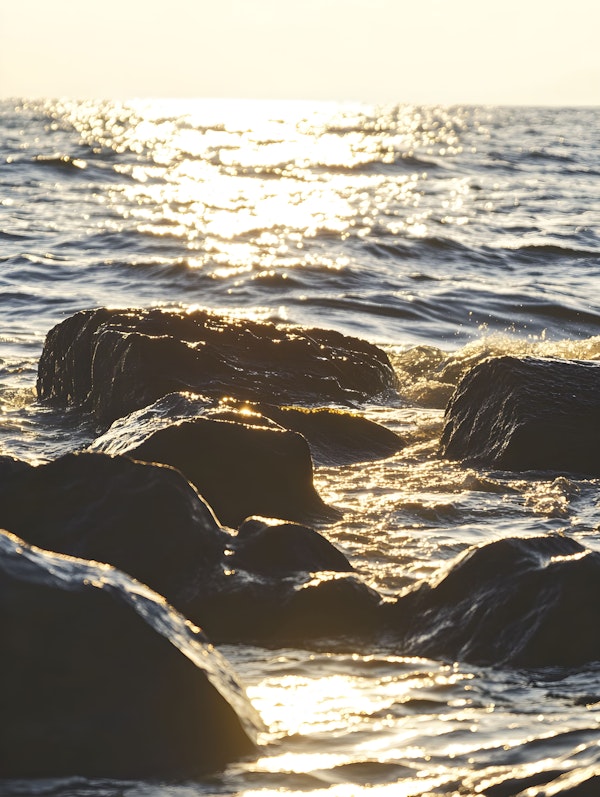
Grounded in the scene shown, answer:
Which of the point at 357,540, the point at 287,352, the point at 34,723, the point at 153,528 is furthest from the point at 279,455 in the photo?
the point at 287,352

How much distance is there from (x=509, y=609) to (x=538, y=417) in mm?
3016

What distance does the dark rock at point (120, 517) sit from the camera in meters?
4.22

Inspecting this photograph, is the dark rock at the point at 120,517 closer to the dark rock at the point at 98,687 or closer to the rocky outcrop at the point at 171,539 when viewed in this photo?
the rocky outcrop at the point at 171,539

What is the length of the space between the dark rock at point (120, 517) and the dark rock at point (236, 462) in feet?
2.92

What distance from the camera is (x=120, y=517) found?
430cm

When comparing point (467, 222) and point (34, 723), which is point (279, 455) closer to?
point (34, 723)

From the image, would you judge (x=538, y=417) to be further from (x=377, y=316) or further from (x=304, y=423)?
(x=377, y=316)

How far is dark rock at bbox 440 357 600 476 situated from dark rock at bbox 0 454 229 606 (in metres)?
2.77

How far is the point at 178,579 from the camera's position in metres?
4.19

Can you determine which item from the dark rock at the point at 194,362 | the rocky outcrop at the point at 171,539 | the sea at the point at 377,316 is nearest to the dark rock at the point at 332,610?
the rocky outcrop at the point at 171,539

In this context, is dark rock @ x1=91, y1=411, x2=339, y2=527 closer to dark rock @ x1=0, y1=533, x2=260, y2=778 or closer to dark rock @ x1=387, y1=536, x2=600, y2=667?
dark rock @ x1=387, y1=536, x2=600, y2=667

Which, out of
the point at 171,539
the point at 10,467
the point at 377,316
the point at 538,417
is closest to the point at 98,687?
the point at 171,539

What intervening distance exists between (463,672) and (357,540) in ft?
5.57

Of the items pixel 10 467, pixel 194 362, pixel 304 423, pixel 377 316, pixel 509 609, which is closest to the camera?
pixel 509 609
